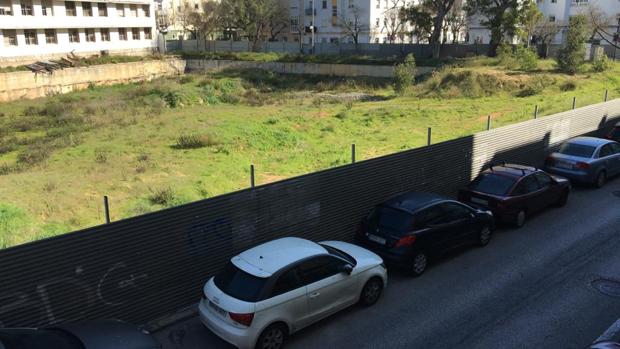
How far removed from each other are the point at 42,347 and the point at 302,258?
12.8 ft

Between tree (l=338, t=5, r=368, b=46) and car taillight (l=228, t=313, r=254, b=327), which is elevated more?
tree (l=338, t=5, r=368, b=46)

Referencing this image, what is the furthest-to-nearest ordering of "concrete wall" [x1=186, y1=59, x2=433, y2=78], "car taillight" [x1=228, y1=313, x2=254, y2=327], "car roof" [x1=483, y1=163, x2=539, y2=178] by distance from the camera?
"concrete wall" [x1=186, y1=59, x2=433, y2=78] → "car roof" [x1=483, y1=163, x2=539, y2=178] → "car taillight" [x1=228, y1=313, x2=254, y2=327]

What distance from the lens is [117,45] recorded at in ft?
245

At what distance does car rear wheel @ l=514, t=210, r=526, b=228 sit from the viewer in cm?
1310

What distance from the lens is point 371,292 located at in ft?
30.8

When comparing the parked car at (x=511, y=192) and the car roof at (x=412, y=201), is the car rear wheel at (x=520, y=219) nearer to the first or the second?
the parked car at (x=511, y=192)

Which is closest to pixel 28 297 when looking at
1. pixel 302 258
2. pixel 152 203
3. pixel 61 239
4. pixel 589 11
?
pixel 61 239

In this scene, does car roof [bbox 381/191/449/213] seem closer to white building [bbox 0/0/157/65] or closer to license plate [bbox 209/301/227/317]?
license plate [bbox 209/301/227/317]

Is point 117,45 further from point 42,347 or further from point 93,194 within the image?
point 42,347

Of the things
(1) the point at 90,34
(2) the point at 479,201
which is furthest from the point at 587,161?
(1) the point at 90,34

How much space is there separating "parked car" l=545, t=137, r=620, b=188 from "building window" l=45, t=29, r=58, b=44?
210ft

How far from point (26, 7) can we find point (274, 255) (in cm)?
6594

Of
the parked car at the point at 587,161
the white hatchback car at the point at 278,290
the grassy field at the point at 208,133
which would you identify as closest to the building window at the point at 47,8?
the grassy field at the point at 208,133

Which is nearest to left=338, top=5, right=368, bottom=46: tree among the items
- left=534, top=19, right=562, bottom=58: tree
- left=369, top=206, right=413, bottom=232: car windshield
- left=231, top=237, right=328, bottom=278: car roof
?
left=534, top=19, right=562, bottom=58: tree
